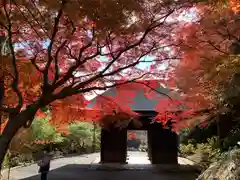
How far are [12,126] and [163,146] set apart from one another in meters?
12.2

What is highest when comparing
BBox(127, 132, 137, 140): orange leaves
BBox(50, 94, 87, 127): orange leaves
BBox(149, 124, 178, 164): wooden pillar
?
BBox(50, 94, 87, 127): orange leaves

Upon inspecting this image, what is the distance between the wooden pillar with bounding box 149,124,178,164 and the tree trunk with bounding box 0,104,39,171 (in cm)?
1161

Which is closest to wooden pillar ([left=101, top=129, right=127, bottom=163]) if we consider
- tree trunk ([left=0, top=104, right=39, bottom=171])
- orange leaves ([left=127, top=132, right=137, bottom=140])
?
tree trunk ([left=0, top=104, right=39, bottom=171])

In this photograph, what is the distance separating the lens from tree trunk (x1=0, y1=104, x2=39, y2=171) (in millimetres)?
6273

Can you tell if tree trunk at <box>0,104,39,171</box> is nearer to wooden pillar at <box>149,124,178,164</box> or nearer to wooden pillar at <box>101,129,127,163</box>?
wooden pillar at <box>101,129,127,163</box>

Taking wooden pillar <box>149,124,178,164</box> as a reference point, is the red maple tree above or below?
above

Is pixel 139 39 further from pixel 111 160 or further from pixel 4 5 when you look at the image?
pixel 111 160

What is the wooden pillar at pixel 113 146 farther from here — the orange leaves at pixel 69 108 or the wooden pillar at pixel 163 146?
the orange leaves at pixel 69 108

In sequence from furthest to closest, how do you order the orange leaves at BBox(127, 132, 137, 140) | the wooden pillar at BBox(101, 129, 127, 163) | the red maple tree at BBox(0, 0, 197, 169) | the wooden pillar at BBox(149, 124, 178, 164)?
the orange leaves at BBox(127, 132, 137, 140), the wooden pillar at BBox(101, 129, 127, 163), the wooden pillar at BBox(149, 124, 178, 164), the red maple tree at BBox(0, 0, 197, 169)

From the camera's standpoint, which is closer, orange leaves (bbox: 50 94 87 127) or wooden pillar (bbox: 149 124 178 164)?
orange leaves (bbox: 50 94 87 127)

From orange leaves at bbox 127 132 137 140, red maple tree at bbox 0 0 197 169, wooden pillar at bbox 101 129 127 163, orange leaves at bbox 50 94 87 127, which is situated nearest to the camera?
red maple tree at bbox 0 0 197 169

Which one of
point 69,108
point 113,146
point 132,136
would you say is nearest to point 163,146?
point 113,146

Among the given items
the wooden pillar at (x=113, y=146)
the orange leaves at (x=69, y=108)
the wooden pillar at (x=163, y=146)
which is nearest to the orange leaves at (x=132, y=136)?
the wooden pillar at (x=113, y=146)

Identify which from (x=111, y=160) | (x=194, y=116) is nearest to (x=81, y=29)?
(x=194, y=116)
